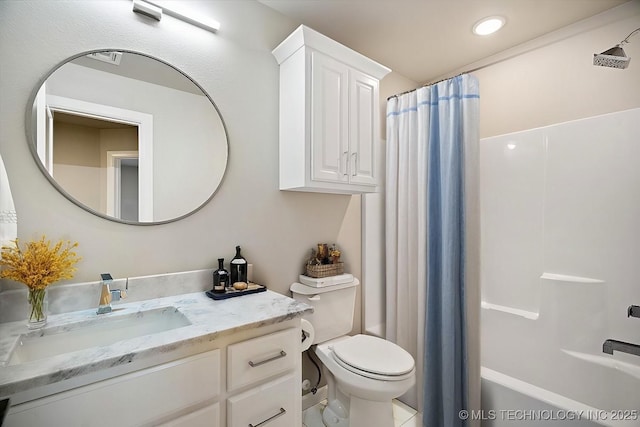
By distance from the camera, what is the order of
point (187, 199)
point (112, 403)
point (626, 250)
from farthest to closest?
1. point (626, 250)
2. point (187, 199)
3. point (112, 403)

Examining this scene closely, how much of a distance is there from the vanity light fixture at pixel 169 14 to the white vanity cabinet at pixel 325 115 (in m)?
0.38

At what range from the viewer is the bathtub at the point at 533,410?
1.25m

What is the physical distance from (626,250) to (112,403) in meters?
2.60

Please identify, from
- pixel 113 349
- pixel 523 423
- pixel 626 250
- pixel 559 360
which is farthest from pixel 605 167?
pixel 113 349

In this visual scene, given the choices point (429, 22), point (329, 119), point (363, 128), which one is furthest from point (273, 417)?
point (429, 22)

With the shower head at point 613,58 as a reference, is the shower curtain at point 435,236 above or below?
below

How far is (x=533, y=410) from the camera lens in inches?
55.7

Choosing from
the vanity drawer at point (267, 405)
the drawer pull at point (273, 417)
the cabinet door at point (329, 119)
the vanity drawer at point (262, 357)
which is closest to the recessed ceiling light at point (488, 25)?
the cabinet door at point (329, 119)

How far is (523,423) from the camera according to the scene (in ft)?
4.77

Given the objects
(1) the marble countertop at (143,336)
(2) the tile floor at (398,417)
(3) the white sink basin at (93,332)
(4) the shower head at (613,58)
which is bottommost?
(2) the tile floor at (398,417)

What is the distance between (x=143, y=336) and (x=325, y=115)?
132cm

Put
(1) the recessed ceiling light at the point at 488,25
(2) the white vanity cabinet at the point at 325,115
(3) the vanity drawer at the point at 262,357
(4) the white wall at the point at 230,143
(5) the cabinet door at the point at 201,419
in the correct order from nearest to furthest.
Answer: (5) the cabinet door at the point at 201,419, (3) the vanity drawer at the point at 262,357, (4) the white wall at the point at 230,143, (2) the white vanity cabinet at the point at 325,115, (1) the recessed ceiling light at the point at 488,25

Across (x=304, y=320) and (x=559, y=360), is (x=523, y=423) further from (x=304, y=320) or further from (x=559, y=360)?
(x=304, y=320)

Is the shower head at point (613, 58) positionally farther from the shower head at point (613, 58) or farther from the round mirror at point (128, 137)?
Result: the round mirror at point (128, 137)
